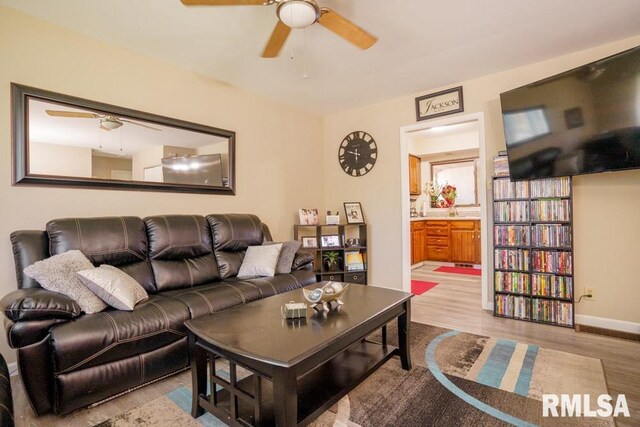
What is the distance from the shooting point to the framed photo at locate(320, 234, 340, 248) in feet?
13.3

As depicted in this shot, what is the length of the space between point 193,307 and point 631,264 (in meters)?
3.68

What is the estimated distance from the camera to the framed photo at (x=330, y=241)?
4.06 meters

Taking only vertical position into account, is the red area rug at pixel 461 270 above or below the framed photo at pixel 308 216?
below

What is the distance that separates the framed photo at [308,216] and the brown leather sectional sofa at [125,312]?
1.05 metres

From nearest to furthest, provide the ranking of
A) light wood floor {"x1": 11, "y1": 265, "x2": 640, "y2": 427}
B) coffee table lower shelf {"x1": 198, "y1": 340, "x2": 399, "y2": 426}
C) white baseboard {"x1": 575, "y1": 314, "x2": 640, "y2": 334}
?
1. coffee table lower shelf {"x1": 198, "y1": 340, "x2": 399, "y2": 426}
2. light wood floor {"x1": 11, "y1": 265, "x2": 640, "y2": 427}
3. white baseboard {"x1": 575, "y1": 314, "x2": 640, "y2": 334}

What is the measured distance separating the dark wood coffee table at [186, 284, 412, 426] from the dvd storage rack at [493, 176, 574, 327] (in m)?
1.69

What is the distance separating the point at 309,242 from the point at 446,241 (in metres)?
3.33

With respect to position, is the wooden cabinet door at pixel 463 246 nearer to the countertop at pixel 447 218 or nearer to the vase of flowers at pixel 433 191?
the countertop at pixel 447 218

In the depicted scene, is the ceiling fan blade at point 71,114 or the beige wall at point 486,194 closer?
the ceiling fan blade at point 71,114

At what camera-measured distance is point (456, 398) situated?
68.7 inches

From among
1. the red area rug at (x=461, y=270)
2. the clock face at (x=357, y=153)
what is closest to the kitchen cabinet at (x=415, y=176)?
the red area rug at (x=461, y=270)

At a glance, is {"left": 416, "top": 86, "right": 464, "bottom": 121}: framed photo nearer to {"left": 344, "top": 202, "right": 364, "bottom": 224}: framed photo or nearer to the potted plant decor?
{"left": 344, "top": 202, "right": 364, "bottom": 224}: framed photo

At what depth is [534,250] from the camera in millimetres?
3041

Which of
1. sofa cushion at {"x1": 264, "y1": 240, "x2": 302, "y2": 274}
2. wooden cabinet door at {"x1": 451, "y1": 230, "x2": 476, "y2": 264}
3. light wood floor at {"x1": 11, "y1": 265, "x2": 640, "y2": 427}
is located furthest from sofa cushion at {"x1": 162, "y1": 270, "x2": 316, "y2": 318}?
wooden cabinet door at {"x1": 451, "y1": 230, "x2": 476, "y2": 264}
